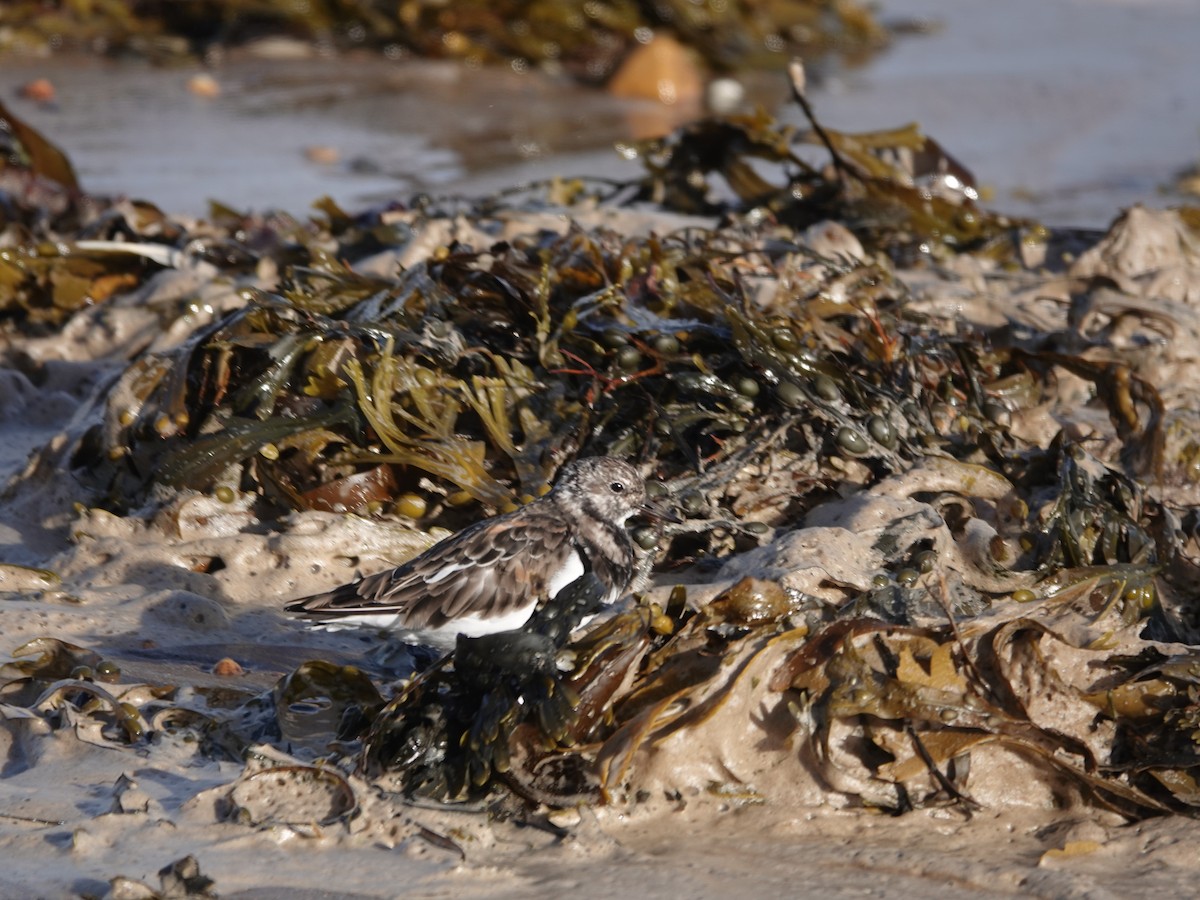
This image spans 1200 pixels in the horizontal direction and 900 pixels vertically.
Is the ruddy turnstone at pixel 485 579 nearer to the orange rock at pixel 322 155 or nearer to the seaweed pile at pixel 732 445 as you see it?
the seaweed pile at pixel 732 445

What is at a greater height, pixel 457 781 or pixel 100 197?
pixel 100 197

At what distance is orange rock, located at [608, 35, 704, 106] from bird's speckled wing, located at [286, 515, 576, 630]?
20.4ft

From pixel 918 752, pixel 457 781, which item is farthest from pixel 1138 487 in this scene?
pixel 457 781

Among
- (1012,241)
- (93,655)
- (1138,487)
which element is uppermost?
(1012,241)

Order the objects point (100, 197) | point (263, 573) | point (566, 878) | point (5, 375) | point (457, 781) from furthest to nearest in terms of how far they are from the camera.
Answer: point (100, 197) < point (5, 375) < point (263, 573) < point (457, 781) < point (566, 878)

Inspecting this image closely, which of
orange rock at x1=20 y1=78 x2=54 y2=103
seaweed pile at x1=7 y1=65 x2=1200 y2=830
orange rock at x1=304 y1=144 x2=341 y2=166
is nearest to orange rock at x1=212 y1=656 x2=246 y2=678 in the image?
seaweed pile at x1=7 y1=65 x2=1200 y2=830

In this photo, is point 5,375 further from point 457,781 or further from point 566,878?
point 566,878

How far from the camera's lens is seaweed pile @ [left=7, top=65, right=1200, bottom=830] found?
266 cm

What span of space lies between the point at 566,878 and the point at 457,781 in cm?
35

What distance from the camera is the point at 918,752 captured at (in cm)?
264

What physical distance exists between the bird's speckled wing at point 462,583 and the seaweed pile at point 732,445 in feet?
0.60

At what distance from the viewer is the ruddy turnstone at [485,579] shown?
9.89 feet

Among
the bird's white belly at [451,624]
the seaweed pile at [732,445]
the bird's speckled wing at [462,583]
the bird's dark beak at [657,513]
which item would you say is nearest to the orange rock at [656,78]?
the seaweed pile at [732,445]

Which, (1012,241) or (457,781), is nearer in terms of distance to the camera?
(457,781)
